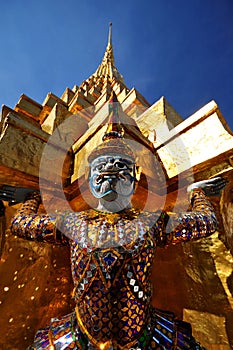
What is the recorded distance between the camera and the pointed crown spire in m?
2.00

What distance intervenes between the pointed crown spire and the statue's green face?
60mm

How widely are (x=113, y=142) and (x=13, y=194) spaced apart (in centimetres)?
117

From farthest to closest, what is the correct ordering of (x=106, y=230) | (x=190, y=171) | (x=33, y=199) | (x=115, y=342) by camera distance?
(x=190, y=171), (x=33, y=199), (x=106, y=230), (x=115, y=342)

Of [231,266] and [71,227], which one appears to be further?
[231,266]

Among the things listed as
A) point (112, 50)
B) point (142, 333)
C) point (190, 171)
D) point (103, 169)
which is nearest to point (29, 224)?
point (103, 169)

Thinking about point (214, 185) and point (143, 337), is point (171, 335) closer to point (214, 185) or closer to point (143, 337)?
point (143, 337)

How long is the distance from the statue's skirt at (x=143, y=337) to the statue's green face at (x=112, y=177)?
1.05m

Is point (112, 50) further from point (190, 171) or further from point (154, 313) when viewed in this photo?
point (154, 313)

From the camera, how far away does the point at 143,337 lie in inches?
59.0

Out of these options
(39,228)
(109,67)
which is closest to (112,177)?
(39,228)

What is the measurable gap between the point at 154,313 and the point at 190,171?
4.75 ft

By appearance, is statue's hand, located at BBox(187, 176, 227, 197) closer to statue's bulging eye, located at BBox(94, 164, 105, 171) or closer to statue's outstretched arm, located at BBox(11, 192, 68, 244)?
statue's bulging eye, located at BBox(94, 164, 105, 171)

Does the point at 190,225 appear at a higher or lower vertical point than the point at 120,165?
lower

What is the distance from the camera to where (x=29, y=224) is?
1.76 meters
